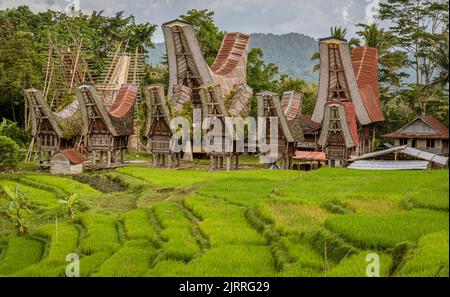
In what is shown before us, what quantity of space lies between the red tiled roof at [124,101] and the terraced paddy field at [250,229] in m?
8.20

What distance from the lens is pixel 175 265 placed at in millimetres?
10148

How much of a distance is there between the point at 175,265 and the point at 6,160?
16.0 metres

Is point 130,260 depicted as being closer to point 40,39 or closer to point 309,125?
point 309,125

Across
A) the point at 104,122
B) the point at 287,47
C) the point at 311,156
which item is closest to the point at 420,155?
the point at 311,156

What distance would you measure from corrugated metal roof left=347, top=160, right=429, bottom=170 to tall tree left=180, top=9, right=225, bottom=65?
16.9 meters

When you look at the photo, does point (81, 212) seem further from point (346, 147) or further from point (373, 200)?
point (346, 147)

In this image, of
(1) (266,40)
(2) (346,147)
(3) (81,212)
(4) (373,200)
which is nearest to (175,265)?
(4) (373,200)

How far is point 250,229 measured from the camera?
40.6 feet

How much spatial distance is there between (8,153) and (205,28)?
1576cm

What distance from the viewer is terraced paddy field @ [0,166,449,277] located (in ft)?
30.9

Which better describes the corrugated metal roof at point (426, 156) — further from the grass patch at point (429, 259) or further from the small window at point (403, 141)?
the grass patch at point (429, 259)

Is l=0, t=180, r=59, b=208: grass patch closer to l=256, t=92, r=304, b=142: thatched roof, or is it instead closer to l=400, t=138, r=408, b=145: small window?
l=256, t=92, r=304, b=142: thatched roof

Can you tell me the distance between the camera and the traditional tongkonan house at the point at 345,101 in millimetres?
23844

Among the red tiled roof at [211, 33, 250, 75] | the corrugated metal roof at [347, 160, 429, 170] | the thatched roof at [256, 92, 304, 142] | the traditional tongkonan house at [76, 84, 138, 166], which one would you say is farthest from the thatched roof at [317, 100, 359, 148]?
the red tiled roof at [211, 33, 250, 75]
